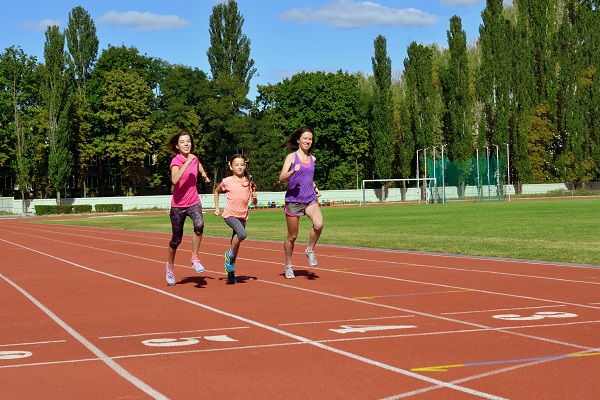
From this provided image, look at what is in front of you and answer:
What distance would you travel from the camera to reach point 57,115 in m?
72.4

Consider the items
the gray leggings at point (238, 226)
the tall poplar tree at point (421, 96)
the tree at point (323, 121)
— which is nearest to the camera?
the gray leggings at point (238, 226)

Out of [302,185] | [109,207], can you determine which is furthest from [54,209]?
[302,185]

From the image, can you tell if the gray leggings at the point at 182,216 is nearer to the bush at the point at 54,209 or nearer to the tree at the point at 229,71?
the bush at the point at 54,209

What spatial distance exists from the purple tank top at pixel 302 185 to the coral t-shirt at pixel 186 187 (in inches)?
54.4

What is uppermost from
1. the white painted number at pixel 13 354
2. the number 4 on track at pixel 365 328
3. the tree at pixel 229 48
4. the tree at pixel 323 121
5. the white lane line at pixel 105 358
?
the tree at pixel 229 48

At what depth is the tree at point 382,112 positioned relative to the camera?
82.2 metres

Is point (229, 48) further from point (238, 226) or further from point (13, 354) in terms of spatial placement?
point (13, 354)

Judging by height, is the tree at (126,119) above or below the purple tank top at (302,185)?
above

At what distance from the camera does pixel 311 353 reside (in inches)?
270

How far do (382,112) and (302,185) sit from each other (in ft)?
232

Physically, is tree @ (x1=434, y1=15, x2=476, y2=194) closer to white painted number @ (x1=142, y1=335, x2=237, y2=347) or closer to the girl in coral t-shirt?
the girl in coral t-shirt

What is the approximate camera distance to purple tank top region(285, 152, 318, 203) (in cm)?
1236

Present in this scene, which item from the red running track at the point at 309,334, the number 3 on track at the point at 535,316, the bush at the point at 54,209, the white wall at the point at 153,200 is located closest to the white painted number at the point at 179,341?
the red running track at the point at 309,334

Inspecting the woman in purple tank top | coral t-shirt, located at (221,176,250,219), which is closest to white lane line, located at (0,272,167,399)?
coral t-shirt, located at (221,176,250,219)
